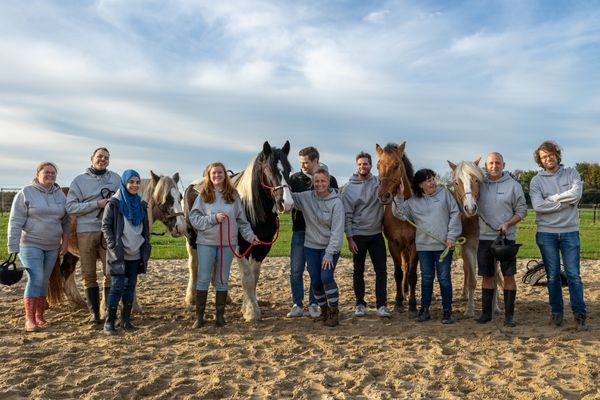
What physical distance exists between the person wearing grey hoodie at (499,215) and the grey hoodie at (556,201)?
168 millimetres

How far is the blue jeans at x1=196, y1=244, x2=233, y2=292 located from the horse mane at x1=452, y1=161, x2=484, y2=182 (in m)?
2.63

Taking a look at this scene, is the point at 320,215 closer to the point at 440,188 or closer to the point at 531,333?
the point at 440,188

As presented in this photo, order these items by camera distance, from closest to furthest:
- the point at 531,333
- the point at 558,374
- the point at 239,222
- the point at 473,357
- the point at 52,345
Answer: the point at 558,374 < the point at 473,357 < the point at 52,345 < the point at 531,333 < the point at 239,222

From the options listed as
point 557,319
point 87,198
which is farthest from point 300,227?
point 557,319

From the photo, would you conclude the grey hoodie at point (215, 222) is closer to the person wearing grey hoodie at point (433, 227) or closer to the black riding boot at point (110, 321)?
the black riding boot at point (110, 321)

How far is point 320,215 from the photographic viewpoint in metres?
5.38

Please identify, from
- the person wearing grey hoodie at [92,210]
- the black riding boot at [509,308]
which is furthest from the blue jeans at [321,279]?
the person wearing grey hoodie at [92,210]

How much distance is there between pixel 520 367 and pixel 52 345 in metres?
4.16

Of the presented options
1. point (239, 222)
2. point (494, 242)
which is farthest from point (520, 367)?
point (239, 222)

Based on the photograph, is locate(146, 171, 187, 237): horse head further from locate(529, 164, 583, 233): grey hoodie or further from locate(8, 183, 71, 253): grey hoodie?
locate(529, 164, 583, 233): grey hoodie

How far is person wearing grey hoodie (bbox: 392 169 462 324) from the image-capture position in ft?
17.8

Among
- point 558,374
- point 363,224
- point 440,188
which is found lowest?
point 558,374

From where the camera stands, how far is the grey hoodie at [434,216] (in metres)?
5.41

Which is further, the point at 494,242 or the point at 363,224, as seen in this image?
the point at 363,224
